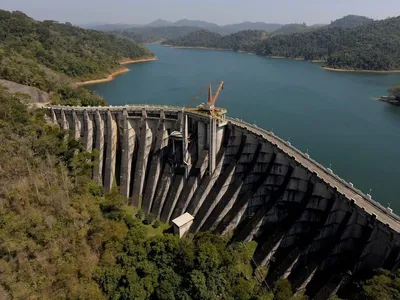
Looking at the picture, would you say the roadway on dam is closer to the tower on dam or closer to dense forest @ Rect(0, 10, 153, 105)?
the tower on dam

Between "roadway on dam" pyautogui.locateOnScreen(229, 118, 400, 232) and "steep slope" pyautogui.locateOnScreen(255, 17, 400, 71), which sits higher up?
"steep slope" pyautogui.locateOnScreen(255, 17, 400, 71)

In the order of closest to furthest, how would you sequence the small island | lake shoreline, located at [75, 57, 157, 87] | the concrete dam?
the concrete dam < the small island < lake shoreline, located at [75, 57, 157, 87]

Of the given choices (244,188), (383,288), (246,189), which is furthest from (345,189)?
(244,188)

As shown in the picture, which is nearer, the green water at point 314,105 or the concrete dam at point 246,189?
the concrete dam at point 246,189

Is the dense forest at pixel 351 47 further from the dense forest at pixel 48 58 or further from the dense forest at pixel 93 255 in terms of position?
the dense forest at pixel 93 255

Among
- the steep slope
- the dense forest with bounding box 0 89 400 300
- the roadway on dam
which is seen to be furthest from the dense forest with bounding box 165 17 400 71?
A: the dense forest with bounding box 0 89 400 300

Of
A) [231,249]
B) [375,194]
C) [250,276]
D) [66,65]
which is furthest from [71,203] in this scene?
[66,65]

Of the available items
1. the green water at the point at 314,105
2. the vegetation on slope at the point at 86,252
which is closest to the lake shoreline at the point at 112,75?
the green water at the point at 314,105

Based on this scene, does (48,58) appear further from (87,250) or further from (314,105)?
(87,250)
